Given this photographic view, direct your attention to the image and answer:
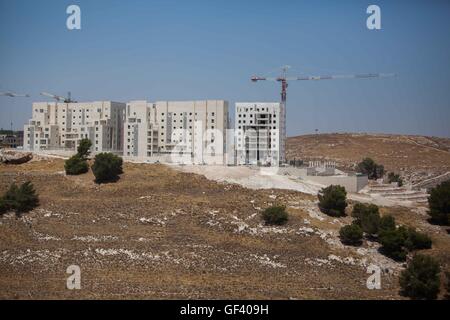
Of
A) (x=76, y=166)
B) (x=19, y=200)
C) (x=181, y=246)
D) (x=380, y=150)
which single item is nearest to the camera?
(x=181, y=246)

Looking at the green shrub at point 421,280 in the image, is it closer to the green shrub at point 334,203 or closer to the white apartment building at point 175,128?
the green shrub at point 334,203

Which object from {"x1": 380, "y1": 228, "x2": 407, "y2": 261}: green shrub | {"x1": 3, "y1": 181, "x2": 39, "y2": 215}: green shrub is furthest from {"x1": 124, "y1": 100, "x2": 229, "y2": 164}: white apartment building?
{"x1": 380, "y1": 228, "x2": 407, "y2": 261}: green shrub

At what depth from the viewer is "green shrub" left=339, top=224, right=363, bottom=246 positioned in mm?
25734

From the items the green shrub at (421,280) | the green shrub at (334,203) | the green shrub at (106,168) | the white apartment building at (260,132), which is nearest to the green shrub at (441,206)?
the green shrub at (334,203)

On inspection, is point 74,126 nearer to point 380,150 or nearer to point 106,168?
point 106,168

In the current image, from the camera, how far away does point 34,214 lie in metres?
28.4

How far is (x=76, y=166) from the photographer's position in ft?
120

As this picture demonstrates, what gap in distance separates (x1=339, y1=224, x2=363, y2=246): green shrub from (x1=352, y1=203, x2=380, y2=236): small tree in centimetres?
90

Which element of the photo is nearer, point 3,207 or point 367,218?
point 367,218

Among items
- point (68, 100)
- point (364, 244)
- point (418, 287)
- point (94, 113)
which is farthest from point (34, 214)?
point (68, 100)

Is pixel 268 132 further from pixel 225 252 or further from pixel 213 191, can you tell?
→ pixel 225 252

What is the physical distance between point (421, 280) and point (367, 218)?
309 inches

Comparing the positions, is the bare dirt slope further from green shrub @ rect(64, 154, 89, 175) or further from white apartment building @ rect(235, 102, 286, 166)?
green shrub @ rect(64, 154, 89, 175)

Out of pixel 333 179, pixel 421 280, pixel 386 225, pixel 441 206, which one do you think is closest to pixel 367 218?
pixel 386 225
